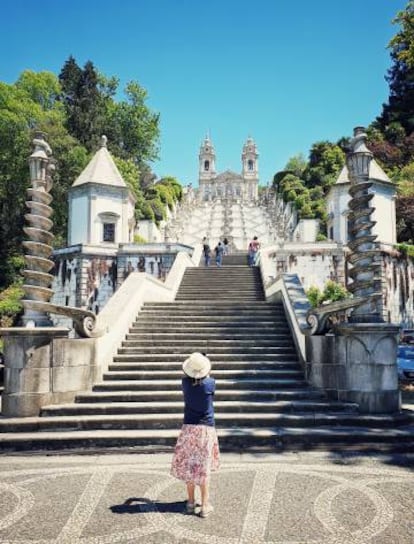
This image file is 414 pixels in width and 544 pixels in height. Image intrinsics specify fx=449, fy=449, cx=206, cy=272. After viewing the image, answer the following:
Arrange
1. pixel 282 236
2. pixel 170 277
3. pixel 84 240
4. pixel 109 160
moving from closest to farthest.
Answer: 1. pixel 170 277
2. pixel 84 240
3. pixel 109 160
4. pixel 282 236

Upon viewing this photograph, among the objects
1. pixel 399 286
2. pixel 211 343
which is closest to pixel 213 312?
Answer: pixel 211 343

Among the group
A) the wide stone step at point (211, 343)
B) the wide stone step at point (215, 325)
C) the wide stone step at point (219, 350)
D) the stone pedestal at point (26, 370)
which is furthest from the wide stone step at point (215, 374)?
the wide stone step at point (215, 325)

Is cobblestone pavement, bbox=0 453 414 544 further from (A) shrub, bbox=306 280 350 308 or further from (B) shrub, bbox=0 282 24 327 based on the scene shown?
(B) shrub, bbox=0 282 24 327

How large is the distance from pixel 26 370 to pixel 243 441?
3.80 m

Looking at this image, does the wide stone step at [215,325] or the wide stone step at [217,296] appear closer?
the wide stone step at [215,325]

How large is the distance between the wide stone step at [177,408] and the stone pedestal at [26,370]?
0.95 feet

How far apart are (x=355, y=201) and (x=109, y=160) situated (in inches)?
1044

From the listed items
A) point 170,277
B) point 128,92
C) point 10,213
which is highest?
point 128,92

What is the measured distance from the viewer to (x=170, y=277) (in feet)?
54.0

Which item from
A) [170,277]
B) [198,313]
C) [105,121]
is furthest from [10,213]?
[198,313]

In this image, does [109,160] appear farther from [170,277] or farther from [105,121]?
[170,277]

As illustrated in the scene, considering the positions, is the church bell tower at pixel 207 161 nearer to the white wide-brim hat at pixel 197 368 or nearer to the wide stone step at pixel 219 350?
the wide stone step at pixel 219 350

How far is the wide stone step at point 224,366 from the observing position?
364 inches

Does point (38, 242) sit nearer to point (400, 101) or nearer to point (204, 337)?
point (204, 337)
